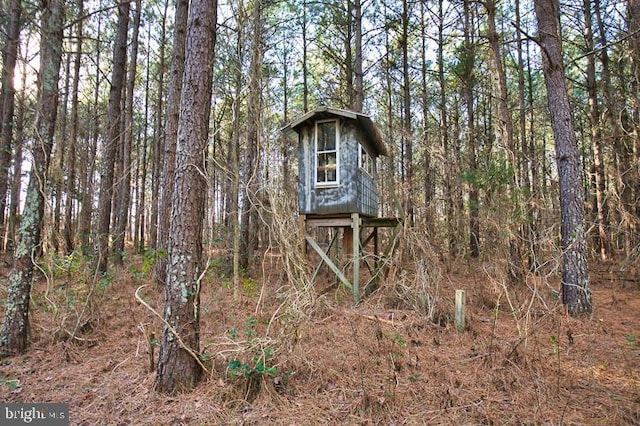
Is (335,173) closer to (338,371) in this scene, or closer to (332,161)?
(332,161)

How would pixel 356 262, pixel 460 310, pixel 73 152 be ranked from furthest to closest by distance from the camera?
pixel 73 152
pixel 356 262
pixel 460 310

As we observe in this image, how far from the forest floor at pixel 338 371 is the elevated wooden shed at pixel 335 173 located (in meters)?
2.80

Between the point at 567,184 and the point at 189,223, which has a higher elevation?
the point at 567,184

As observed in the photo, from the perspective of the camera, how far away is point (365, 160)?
834 centimetres

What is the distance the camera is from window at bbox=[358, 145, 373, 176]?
757 centimetres

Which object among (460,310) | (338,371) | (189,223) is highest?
(189,223)

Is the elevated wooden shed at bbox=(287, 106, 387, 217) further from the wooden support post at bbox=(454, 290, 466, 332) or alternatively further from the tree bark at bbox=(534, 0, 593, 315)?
the tree bark at bbox=(534, 0, 593, 315)

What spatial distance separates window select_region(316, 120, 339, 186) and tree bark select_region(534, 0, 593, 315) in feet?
13.9

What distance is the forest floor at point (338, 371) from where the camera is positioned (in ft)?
8.85

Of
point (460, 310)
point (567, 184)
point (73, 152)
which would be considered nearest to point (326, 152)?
point (460, 310)

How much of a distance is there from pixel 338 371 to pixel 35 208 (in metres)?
4.10

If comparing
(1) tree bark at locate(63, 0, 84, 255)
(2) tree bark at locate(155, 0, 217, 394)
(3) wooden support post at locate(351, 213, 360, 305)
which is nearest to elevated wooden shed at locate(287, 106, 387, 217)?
(3) wooden support post at locate(351, 213, 360, 305)

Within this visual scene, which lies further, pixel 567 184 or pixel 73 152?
pixel 73 152

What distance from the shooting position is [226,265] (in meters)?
9.20
